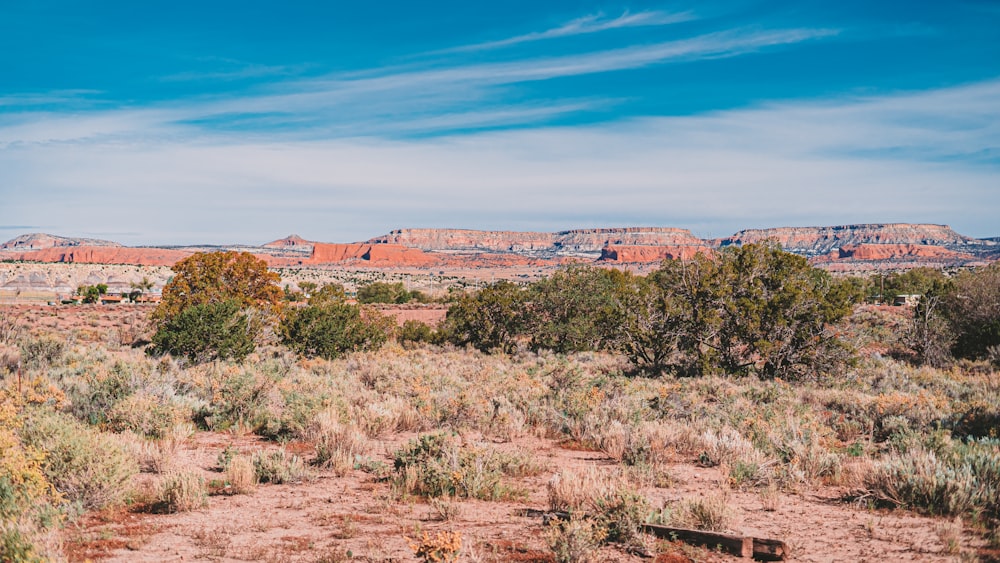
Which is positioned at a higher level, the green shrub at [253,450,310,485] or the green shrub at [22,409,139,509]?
the green shrub at [22,409,139,509]

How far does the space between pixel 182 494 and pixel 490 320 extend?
1924cm

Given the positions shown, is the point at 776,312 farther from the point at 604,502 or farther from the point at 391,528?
the point at 391,528

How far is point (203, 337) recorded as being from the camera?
18.7 m

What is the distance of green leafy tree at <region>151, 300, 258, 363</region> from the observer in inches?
729

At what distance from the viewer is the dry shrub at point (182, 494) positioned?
666cm

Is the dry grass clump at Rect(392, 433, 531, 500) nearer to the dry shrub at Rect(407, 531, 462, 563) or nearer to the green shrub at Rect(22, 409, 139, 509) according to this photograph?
the dry shrub at Rect(407, 531, 462, 563)

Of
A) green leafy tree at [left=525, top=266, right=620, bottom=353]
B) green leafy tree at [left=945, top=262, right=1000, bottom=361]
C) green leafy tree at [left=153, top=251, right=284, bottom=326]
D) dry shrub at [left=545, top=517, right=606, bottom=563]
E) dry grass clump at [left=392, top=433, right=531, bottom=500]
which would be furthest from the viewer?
green leafy tree at [left=525, top=266, right=620, bottom=353]

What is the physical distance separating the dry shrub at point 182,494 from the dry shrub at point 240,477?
45 centimetres

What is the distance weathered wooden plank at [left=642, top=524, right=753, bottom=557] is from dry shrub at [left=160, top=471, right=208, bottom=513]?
4569mm

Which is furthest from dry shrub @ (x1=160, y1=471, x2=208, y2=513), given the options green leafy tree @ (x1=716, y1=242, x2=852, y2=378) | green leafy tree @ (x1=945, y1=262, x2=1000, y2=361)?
green leafy tree @ (x1=945, y1=262, x2=1000, y2=361)

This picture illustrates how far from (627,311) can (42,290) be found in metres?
60.9

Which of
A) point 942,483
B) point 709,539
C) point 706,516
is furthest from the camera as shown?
point 942,483

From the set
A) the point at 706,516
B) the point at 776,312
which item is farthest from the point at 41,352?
the point at 776,312

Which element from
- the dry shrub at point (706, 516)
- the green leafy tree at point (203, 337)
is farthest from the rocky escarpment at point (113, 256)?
the dry shrub at point (706, 516)
